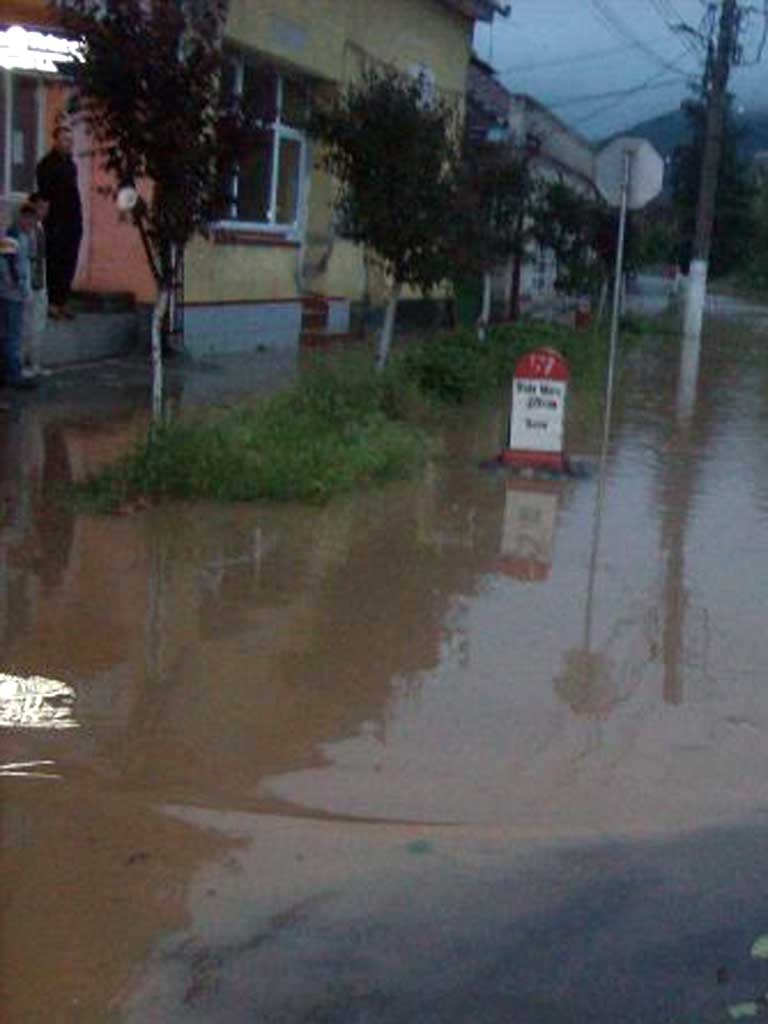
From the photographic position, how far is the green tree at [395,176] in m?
16.5

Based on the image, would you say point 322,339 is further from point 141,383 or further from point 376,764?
point 376,764

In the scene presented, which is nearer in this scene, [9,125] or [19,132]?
[9,125]

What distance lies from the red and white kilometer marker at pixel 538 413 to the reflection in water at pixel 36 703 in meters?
6.90

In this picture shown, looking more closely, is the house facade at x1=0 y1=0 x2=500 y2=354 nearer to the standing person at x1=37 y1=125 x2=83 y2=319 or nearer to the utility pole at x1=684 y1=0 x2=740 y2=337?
the standing person at x1=37 y1=125 x2=83 y2=319

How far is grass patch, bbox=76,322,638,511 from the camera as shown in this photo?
11516 mm

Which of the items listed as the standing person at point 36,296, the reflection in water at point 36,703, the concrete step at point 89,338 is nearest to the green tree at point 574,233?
the concrete step at point 89,338

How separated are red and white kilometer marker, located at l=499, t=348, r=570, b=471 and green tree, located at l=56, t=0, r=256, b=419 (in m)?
3.22

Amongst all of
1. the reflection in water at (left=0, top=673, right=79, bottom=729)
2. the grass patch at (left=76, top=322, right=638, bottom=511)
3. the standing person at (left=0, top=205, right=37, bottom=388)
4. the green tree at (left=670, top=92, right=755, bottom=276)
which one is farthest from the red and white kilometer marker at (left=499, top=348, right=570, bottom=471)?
the green tree at (left=670, top=92, right=755, bottom=276)

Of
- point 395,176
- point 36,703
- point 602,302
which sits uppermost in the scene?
point 395,176

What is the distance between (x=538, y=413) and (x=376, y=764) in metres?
7.29

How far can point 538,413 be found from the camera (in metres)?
14.0

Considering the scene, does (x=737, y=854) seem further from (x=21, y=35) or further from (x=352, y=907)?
(x=21, y=35)

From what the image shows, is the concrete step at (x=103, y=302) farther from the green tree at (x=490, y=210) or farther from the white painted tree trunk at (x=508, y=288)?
the white painted tree trunk at (x=508, y=288)

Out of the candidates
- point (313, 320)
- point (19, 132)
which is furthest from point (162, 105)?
point (313, 320)
